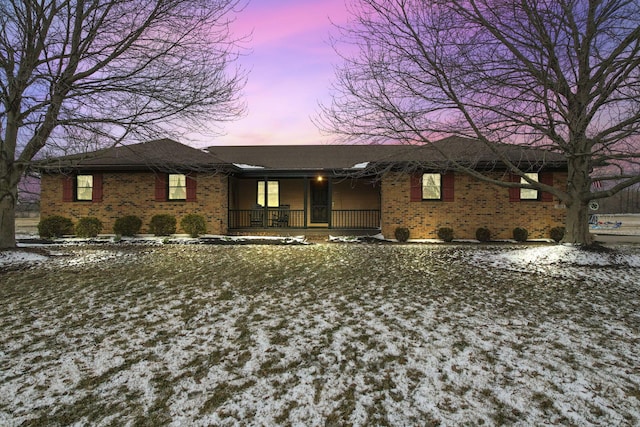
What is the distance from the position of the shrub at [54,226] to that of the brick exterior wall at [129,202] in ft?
2.17

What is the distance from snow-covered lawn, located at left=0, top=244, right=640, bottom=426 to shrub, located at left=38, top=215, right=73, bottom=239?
8132mm

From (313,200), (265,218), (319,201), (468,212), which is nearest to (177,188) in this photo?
(265,218)

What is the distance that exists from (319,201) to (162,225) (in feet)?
24.6

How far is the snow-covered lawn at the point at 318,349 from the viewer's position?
253 cm

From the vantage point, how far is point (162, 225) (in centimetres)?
1404

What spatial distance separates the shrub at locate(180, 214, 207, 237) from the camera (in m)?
13.9

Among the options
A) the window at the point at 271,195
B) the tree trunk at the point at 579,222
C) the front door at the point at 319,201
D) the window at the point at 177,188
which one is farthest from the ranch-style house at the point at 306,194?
the tree trunk at the point at 579,222

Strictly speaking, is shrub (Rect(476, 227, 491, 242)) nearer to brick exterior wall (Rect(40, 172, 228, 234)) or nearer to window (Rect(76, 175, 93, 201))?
brick exterior wall (Rect(40, 172, 228, 234))

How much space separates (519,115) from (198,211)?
1212 cm

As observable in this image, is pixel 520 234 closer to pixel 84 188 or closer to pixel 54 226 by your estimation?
pixel 84 188

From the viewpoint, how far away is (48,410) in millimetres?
2512

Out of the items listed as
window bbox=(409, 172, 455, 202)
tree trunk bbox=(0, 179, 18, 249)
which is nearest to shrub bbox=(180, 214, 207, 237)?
tree trunk bbox=(0, 179, 18, 249)

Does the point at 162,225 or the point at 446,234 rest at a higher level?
the point at 162,225

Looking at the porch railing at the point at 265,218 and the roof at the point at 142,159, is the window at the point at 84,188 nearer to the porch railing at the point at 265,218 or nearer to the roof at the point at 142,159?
the roof at the point at 142,159
